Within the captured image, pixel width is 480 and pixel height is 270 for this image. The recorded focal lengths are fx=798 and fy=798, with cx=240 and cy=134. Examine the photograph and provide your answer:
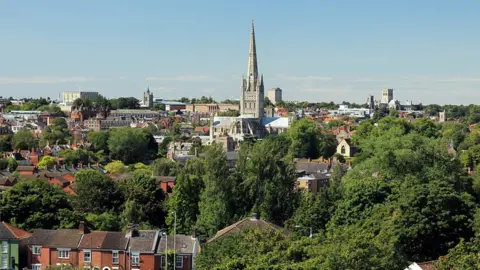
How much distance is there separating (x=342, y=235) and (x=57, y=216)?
18475 millimetres

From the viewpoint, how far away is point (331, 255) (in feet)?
81.4

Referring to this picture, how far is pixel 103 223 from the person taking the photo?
137 feet

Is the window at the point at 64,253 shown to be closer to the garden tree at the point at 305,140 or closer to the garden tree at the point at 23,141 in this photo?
the garden tree at the point at 305,140

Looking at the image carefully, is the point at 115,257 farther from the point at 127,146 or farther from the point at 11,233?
the point at 127,146

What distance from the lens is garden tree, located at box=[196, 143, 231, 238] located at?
41875 millimetres

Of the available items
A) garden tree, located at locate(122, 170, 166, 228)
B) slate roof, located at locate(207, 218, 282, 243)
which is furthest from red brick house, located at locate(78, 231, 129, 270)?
garden tree, located at locate(122, 170, 166, 228)

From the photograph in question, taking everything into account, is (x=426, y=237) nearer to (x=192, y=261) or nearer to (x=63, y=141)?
(x=192, y=261)

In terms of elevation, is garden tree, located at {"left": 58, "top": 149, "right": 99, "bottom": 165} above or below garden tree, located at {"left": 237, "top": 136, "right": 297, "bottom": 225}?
below

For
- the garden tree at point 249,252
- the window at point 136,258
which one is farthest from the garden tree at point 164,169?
the garden tree at point 249,252

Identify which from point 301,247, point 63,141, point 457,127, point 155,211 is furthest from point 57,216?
point 457,127

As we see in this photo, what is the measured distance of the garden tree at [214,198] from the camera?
4188 cm

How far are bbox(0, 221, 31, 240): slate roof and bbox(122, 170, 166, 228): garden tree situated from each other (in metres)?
9.01

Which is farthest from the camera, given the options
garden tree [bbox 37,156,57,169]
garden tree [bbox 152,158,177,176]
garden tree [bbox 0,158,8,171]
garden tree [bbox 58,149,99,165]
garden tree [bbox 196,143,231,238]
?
garden tree [bbox 58,149,99,165]

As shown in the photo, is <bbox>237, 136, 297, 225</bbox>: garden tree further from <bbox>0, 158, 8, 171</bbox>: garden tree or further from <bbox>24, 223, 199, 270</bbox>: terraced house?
<bbox>0, 158, 8, 171</bbox>: garden tree
